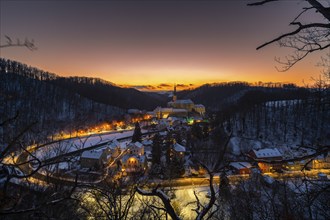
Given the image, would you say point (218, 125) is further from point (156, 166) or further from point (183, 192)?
point (183, 192)

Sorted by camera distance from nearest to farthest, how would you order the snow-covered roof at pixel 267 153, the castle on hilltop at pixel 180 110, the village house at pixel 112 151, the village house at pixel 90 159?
1. the village house at pixel 90 159
2. the village house at pixel 112 151
3. the snow-covered roof at pixel 267 153
4. the castle on hilltop at pixel 180 110

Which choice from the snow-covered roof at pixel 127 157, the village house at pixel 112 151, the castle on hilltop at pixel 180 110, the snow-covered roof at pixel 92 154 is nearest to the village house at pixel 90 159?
the snow-covered roof at pixel 92 154

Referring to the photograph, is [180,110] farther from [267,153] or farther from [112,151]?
[112,151]

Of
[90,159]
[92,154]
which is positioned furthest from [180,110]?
[90,159]

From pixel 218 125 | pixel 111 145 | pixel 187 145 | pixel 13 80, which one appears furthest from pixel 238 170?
pixel 13 80

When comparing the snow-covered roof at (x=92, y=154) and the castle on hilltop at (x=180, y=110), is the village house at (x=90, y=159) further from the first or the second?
the castle on hilltop at (x=180, y=110)

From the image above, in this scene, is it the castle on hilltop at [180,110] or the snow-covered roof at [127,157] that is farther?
the castle on hilltop at [180,110]

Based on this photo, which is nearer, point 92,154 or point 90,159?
point 90,159

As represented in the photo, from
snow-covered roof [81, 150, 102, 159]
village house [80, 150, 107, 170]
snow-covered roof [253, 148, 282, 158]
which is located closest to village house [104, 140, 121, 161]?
snow-covered roof [81, 150, 102, 159]

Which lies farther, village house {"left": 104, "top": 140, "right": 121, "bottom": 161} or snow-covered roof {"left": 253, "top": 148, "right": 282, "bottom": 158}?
snow-covered roof {"left": 253, "top": 148, "right": 282, "bottom": 158}

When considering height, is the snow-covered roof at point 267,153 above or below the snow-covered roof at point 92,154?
below

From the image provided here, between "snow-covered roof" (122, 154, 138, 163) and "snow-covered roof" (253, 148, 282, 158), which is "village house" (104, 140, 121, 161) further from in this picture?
"snow-covered roof" (253, 148, 282, 158)

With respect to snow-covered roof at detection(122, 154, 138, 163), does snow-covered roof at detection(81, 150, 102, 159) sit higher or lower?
higher

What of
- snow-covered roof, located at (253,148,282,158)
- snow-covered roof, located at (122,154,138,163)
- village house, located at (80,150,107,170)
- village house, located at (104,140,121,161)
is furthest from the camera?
snow-covered roof, located at (253,148,282,158)
